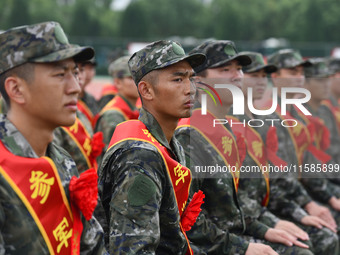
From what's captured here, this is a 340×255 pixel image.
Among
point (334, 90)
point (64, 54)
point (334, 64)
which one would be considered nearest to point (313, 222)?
point (64, 54)

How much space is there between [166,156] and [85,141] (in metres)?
1.95

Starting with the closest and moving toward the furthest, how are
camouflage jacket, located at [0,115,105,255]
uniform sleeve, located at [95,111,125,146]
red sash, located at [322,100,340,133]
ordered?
camouflage jacket, located at [0,115,105,255]
uniform sleeve, located at [95,111,125,146]
red sash, located at [322,100,340,133]

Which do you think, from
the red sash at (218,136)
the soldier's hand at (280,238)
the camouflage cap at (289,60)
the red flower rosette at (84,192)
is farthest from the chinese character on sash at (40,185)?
the camouflage cap at (289,60)

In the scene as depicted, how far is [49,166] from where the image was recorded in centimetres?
186

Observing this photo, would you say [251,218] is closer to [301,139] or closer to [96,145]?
[96,145]

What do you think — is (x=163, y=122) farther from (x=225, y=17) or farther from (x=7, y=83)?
(x=225, y=17)

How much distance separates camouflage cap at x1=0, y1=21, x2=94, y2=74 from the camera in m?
1.81

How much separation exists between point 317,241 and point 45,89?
2959 millimetres

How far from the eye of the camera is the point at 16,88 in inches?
72.0

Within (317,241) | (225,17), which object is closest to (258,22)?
(225,17)

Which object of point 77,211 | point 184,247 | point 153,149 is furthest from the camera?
point 184,247

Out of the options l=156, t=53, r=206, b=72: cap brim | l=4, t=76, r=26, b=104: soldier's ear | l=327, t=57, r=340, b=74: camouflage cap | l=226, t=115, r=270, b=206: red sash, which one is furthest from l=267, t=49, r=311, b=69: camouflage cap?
l=4, t=76, r=26, b=104: soldier's ear

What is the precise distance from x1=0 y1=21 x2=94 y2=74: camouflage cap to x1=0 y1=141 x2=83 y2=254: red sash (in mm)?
322

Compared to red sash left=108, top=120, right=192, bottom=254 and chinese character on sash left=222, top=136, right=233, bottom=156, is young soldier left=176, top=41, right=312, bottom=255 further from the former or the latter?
red sash left=108, top=120, right=192, bottom=254
